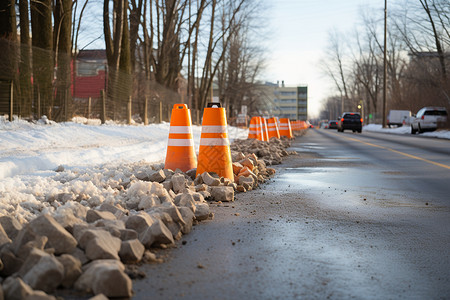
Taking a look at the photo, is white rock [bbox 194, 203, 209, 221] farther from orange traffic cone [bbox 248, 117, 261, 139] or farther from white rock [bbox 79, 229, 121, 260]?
A: orange traffic cone [bbox 248, 117, 261, 139]

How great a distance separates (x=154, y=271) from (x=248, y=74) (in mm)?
58968

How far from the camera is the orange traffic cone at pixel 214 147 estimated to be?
7.78 metres

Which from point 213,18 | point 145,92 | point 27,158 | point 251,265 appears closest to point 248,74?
point 213,18

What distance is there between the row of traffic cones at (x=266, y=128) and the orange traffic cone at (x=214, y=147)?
10.9 m

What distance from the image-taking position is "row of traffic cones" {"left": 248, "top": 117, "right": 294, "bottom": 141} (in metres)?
19.2

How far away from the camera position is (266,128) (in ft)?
64.6

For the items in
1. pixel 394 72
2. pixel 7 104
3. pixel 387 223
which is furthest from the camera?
pixel 394 72

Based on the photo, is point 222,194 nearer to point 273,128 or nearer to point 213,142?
point 213,142

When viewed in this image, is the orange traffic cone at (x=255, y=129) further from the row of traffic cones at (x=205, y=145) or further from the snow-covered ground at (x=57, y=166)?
the row of traffic cones at (x=205, y=145)

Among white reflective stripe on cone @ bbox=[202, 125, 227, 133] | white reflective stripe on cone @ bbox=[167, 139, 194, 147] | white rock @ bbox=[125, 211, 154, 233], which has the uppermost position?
white reflective stripe on cone @ bbox=[202, 125, 227, 133]

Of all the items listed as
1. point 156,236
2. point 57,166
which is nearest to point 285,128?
point 57,166

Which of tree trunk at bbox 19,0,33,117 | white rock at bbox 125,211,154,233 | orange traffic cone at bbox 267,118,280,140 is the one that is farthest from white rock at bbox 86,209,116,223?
orange traffic cone at bbox 267,118,280,140

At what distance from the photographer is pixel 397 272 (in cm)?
368

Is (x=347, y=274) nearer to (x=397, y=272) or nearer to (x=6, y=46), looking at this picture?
(x=397, y=272)
